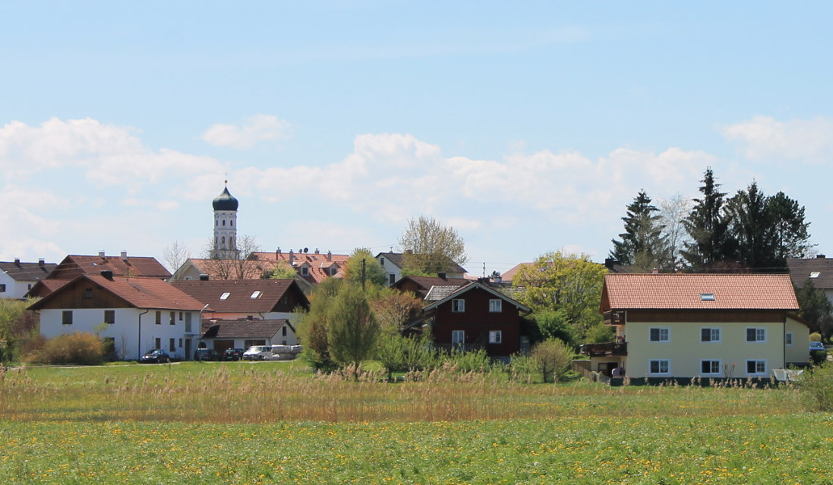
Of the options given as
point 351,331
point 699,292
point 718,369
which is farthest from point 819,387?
point 699,292

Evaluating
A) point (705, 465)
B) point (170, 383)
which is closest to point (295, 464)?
point (705, 465)

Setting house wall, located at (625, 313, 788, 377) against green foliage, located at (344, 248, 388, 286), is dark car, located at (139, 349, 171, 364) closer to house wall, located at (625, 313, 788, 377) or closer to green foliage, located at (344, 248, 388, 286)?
house wall, located at (625, 313, 788, 377)

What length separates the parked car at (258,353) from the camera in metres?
82.0

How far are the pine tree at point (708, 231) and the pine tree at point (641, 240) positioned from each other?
3546 millimetres

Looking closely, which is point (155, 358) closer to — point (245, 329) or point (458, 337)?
point (245, 329)

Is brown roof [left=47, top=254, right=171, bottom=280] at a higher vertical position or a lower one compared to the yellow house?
higher

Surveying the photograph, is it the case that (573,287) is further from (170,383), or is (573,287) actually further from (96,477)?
(96,477)

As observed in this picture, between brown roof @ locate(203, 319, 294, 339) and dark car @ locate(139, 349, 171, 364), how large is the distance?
8.25 m

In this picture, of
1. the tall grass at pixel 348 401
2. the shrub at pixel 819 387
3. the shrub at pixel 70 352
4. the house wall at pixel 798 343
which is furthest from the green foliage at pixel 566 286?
the shrub at pixel 819 387

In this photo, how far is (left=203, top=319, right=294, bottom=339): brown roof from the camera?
87375mm

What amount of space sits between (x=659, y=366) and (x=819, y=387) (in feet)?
99.6

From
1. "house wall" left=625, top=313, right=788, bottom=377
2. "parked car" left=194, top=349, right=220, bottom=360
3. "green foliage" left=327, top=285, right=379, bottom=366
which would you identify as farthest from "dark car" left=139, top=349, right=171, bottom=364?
"house wall" left=625, top=313, right=788, bottom=377

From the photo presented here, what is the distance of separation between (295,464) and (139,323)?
61.9 metres

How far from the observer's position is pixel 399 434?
29.2 meters
